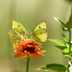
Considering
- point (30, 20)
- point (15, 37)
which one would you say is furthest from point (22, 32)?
point (30, 20)

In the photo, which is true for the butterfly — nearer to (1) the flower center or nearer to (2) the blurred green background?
(1) the flower center

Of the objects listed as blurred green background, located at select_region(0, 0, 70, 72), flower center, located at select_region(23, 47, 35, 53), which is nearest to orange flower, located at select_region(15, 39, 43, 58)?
flower center, located at select_region(23, 47, 35, 53)

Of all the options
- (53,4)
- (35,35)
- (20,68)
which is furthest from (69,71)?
(53,4)

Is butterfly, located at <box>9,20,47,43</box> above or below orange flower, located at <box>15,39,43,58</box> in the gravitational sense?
above

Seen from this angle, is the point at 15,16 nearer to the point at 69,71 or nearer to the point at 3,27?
the point at 3,27

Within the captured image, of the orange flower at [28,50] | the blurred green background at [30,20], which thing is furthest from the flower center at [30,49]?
the blurred green background at [30,20]

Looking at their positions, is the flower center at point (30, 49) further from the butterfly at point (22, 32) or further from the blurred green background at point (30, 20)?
the blurred green background at point (30, 20)

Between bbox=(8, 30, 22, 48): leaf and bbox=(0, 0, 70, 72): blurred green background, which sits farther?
bbox=(0, 0, 70, 72): blurred green background

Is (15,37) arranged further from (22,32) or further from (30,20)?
(30,20)

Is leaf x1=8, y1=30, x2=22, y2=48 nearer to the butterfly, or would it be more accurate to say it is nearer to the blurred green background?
the butterfly
